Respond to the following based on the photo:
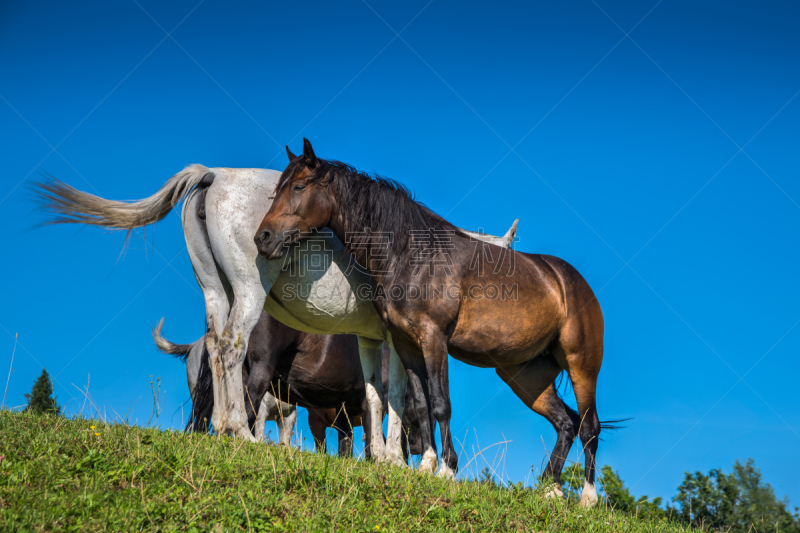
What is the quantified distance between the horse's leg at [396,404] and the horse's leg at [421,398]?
1.08 ft

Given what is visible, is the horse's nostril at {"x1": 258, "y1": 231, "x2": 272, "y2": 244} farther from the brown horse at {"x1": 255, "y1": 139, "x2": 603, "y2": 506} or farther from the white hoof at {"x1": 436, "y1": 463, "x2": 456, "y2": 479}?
the white hoof at {"x1": 436, "y1": 463, "x2": 456, "y2": 479}

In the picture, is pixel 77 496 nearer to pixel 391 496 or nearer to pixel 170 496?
pixel 170 496

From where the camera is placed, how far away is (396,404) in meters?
7.03

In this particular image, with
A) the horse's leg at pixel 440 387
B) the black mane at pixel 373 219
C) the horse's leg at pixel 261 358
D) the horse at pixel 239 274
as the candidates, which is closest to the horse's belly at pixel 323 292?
the horse at pixel 239 274

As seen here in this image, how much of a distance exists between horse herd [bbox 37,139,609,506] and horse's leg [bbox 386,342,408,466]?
0.02 meters

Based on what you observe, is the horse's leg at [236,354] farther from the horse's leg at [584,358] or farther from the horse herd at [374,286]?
the horse's leg at [584,358]

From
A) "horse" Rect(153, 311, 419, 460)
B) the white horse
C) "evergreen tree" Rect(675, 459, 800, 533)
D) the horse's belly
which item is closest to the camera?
the horse's belly

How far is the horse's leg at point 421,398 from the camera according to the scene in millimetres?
6039

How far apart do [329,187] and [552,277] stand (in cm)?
300

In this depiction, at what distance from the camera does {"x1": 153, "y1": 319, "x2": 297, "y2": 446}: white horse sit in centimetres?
968

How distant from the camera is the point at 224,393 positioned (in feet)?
20.1

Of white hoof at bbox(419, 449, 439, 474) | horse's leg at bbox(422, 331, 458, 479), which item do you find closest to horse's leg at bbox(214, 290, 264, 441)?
white hoof at bbox(419, 449, 439, 474)

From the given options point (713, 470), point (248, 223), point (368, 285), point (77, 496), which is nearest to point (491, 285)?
point (368, 285)

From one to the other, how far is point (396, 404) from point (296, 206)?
2.65 metres
